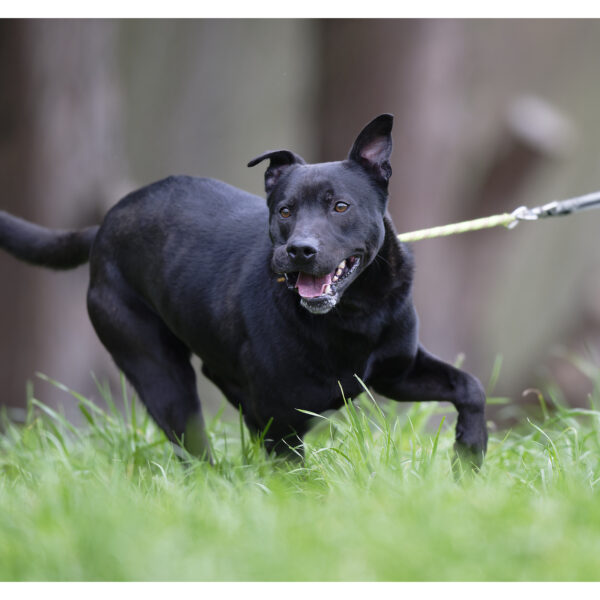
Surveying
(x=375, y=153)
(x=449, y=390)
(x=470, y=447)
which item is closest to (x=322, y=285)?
(x=375, y=153)

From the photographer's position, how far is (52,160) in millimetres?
6754

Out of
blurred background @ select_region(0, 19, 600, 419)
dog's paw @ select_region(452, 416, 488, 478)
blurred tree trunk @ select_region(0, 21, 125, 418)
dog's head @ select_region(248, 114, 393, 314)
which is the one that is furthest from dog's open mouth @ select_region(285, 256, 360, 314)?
blurred tree trunk @ select_region(0, 21, 125, 418)

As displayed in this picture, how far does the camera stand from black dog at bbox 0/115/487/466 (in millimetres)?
3527

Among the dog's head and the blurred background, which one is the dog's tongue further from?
the blurred background

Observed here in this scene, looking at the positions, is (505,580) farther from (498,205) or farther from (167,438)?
(498,205)

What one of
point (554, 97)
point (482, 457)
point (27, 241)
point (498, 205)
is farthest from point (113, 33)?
point (554, 97)

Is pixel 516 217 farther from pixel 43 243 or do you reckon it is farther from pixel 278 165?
pixel 43 243

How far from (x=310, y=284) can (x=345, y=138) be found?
4.41 meters

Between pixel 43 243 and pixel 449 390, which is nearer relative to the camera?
pixel 449 390

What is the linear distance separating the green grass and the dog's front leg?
0.11m

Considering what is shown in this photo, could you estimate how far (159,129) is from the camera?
8.98m

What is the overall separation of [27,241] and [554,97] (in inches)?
278

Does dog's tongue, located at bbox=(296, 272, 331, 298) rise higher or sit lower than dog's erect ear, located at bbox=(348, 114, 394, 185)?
lower

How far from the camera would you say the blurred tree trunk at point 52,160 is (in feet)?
21.8
